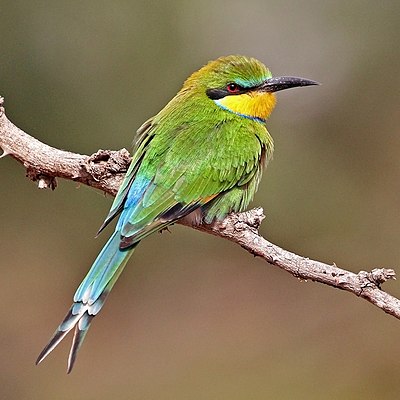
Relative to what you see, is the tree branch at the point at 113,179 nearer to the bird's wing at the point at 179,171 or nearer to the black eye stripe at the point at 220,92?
the bird's wing at the point at 179,171

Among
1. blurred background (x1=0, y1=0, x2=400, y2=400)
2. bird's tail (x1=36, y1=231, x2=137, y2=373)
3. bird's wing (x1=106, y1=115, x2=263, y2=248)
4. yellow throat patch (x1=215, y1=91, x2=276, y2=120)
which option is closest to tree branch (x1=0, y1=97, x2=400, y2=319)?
bird's wing (x1=106, y1=115, x2=263, y2=248)

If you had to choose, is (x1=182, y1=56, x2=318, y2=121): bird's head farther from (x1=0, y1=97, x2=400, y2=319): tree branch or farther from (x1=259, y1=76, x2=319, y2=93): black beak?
(x1=0, y1=97, x2=400, y2=319): tree branch

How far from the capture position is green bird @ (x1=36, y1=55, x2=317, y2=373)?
6.59ft

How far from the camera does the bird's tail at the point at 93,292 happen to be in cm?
185

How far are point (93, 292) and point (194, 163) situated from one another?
0.49m

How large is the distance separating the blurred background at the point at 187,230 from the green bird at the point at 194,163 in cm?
226

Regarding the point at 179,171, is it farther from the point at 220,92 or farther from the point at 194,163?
the point at 220,92

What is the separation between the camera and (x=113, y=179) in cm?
Result: 211

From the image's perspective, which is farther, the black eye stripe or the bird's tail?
the black eye stripe

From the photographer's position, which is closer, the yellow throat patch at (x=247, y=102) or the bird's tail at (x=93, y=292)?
the bird's tail at (x=93, y=292)

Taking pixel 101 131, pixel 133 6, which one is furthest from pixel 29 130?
pixel 133 6

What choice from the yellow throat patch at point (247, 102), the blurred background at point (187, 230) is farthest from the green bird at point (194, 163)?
the blurred background at point (187, 230)

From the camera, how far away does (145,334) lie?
4.85 m

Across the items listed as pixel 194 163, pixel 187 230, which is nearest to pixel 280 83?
pixel 194 163
